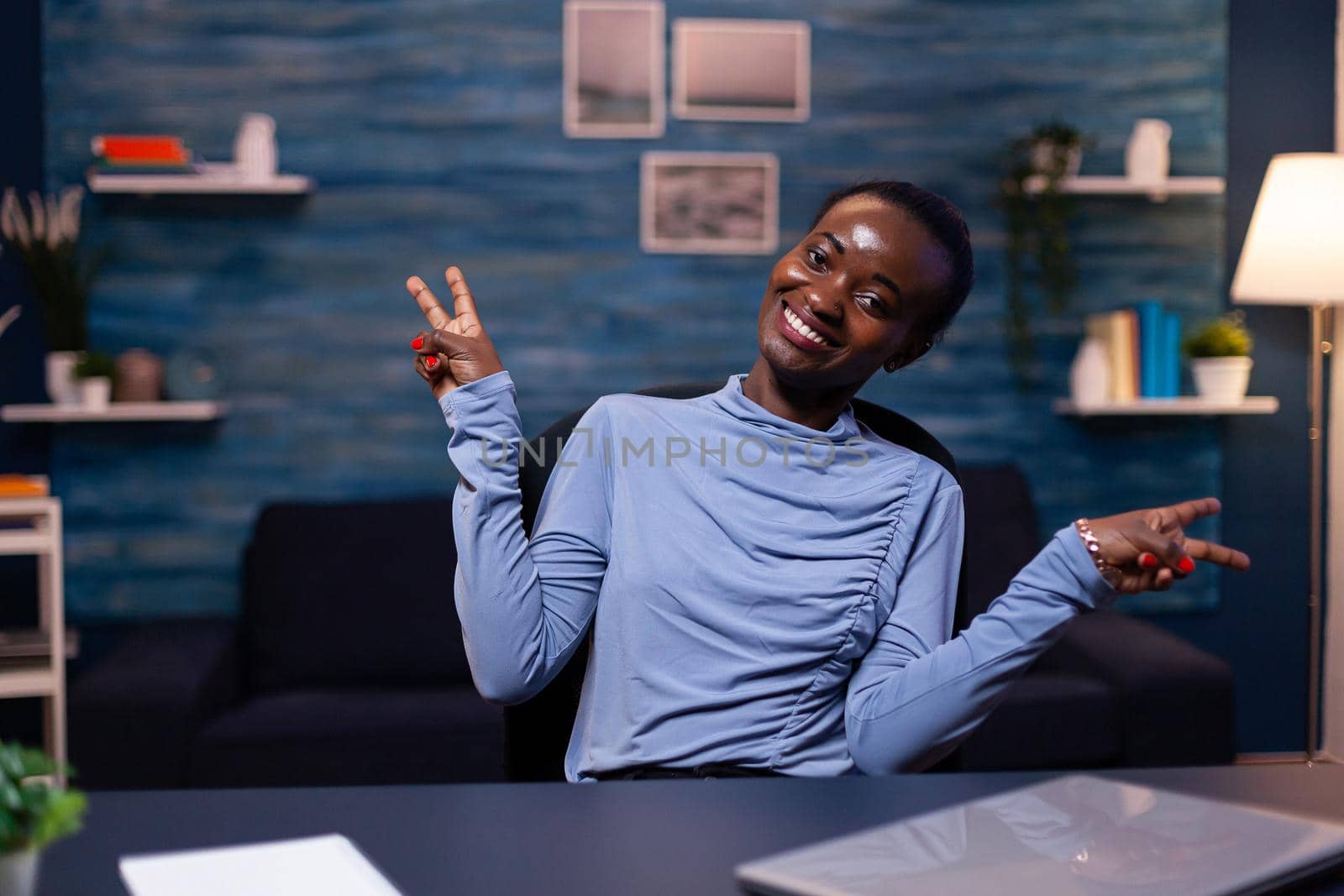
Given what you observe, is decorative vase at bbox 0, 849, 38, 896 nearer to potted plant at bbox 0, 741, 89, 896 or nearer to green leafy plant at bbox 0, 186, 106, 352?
potted plant at bbox 0, 741, 89, 896

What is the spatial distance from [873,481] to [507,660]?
0.46 meters

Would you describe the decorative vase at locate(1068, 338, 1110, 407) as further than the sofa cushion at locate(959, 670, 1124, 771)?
Yes

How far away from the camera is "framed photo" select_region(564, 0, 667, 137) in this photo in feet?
10.6

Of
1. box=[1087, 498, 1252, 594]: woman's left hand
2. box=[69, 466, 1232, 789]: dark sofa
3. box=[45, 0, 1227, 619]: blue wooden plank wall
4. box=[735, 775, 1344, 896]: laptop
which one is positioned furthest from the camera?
box=[45, 0, 1227, 619]: blue wooden plank wall

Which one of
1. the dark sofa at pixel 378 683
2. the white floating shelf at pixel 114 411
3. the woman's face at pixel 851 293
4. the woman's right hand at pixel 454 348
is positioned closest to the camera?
the woman's right hand at pixel 454 348

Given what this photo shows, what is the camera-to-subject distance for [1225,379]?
3221 mm

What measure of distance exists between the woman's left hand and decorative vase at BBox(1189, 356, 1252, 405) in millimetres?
2368

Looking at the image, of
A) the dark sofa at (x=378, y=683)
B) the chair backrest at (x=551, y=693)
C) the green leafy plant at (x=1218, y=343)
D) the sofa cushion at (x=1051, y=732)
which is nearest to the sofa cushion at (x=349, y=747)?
the dark sofa at (x=378, y=683)

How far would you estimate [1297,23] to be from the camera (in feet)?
11.3

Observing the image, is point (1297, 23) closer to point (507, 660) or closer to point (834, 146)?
point (834, 146)

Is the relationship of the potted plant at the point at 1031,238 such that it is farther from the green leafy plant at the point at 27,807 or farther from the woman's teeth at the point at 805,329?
the green leafy plant at the point at 27,807

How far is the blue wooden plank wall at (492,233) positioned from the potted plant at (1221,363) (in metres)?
0.21

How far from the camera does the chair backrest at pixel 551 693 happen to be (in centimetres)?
141

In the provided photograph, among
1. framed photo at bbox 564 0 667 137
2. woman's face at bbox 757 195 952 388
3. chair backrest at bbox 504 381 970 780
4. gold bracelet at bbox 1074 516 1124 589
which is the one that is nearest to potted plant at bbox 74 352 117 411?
framed photo at bbox 564 0 667 137
